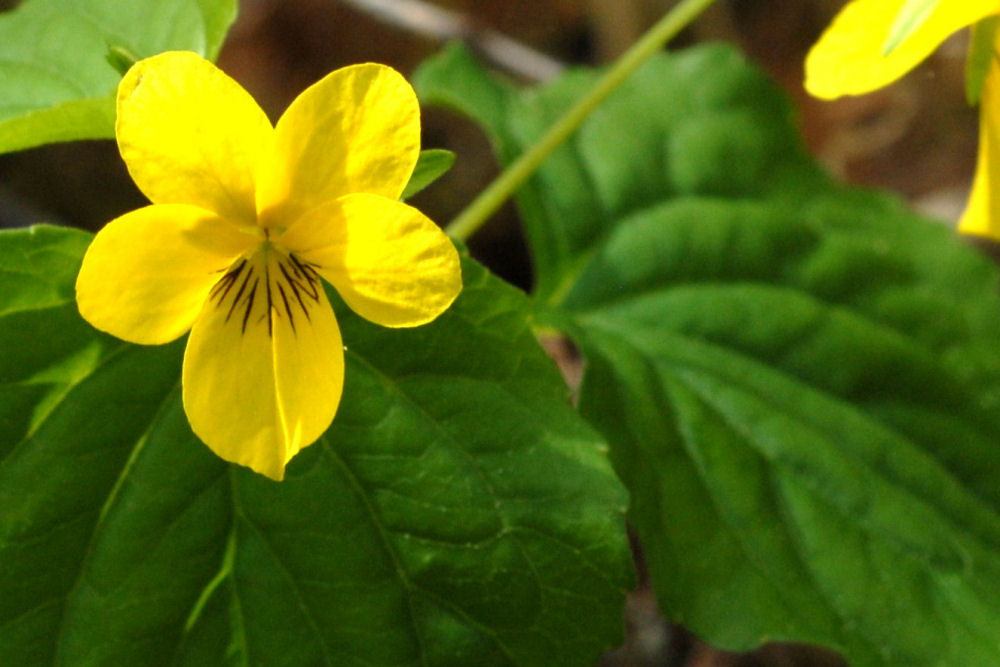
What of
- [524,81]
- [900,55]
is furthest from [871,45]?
[524,81]

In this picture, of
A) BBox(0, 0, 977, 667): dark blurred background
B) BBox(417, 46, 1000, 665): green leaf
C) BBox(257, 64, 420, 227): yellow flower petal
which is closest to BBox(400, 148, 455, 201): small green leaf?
BBox(257, 64, 420, 227): yellow flower petal

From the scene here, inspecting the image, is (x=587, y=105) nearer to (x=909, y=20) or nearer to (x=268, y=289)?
(x=909, y=20)

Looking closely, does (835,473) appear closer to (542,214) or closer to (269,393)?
(542,214)

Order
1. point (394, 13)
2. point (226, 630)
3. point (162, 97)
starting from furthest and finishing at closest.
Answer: point (394, 13) → point (226, 630) → point (162, 97)

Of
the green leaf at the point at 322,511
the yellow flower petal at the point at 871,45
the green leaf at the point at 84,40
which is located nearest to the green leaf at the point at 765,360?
the green leaf at the point at 322,511

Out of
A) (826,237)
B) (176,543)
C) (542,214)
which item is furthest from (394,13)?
(176,543)

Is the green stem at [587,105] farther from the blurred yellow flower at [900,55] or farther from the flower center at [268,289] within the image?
the flower center at [268,289]
